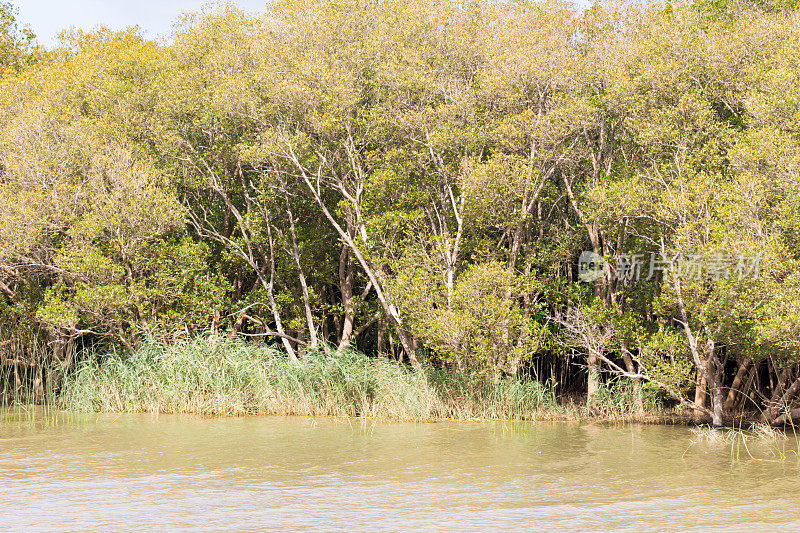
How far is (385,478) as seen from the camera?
11.7 metres

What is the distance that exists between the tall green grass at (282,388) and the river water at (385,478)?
91 cm

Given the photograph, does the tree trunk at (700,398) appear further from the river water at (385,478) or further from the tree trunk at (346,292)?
the tree trunk at (346,292)

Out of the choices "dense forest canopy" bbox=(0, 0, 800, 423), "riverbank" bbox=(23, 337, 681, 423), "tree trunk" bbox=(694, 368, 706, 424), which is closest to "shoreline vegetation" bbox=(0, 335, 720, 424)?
"riverbank" bbox=(23, 337, 681, 423)

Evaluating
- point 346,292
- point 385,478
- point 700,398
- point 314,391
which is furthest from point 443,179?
point 385,478

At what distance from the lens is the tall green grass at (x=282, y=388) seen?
1794 centimetres

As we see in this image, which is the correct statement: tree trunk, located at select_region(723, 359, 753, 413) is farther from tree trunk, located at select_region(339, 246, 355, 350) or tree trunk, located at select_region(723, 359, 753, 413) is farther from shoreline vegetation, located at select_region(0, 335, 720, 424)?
tree trunk, located at select_region(339, 246, 355, 350)

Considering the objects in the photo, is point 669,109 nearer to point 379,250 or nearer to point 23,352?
point 379,250

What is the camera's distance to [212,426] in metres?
16.9

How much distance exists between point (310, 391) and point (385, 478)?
24.0 feet

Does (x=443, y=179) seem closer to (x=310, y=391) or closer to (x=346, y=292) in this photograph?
(x=346, y=292)

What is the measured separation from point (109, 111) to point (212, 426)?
10.4 m

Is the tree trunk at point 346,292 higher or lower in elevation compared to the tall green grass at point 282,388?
higher

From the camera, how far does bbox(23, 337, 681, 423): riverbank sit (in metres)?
17.9

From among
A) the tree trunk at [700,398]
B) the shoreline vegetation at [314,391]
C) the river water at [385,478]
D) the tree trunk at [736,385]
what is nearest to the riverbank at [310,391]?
the shoreline vegetation at [314,391]
